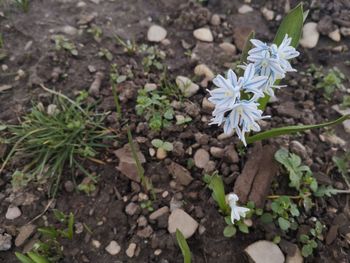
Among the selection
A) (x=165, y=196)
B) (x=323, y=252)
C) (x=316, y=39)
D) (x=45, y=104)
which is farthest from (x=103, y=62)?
(x=323, y=252)

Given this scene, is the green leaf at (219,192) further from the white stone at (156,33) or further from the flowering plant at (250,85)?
the white stone at (156,33)

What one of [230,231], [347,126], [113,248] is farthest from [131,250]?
[347,126]

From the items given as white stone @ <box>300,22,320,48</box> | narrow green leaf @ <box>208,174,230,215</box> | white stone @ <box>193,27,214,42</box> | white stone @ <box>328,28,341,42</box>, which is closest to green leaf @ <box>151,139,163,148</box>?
narrow green leaf @ <box>208,174,230,215</box>

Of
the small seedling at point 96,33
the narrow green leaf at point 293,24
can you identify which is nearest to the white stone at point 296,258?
the narrow green leaf at point 293,24

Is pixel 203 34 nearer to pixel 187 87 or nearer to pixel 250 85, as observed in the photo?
pixel 187 87

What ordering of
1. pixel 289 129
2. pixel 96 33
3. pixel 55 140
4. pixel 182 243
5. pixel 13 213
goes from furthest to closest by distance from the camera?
1. pixel 96 33
2. pixel 55 140
3. pixel 13 213
4. pixel 289 129
5. pixel 182 243
